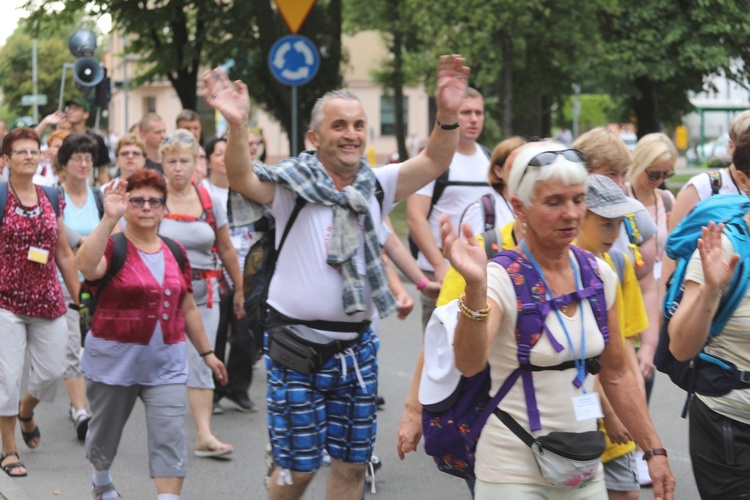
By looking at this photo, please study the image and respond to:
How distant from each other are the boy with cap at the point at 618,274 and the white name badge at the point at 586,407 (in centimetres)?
89

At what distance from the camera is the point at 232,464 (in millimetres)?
7297

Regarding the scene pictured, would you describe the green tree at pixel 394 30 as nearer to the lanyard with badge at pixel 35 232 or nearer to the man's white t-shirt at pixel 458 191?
the man's white t-shirt at pixel 458 191

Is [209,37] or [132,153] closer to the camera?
[132,153]

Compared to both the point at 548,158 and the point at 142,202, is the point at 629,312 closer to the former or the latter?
the point at 548,158

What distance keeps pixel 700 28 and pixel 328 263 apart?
2365 centimetres

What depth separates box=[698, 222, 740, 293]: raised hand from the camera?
3740 millimetres

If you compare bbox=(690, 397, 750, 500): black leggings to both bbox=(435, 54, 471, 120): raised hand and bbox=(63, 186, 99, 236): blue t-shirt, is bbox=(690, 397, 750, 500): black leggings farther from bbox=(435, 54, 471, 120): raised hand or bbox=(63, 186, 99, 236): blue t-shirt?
bbox=(63, 186, 99, 236): blue t-shirt

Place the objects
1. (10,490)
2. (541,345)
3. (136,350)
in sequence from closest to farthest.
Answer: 1. (541,345)
2. (136,350)
3. (10,490)

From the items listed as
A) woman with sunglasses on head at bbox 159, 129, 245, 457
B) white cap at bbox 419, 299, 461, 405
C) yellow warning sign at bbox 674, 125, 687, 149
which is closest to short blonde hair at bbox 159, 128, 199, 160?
woman with sunglasses on head at bbox 159, 129, 245, 457

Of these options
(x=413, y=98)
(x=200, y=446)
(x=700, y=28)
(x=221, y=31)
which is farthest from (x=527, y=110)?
(x=413, y=98)

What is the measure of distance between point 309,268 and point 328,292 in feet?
0.41

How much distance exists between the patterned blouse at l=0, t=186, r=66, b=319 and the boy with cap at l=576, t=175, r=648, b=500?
11.4 ft

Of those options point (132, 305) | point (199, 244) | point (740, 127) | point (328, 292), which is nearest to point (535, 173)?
point (740, 127)

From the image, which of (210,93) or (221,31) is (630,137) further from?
(210,93)
